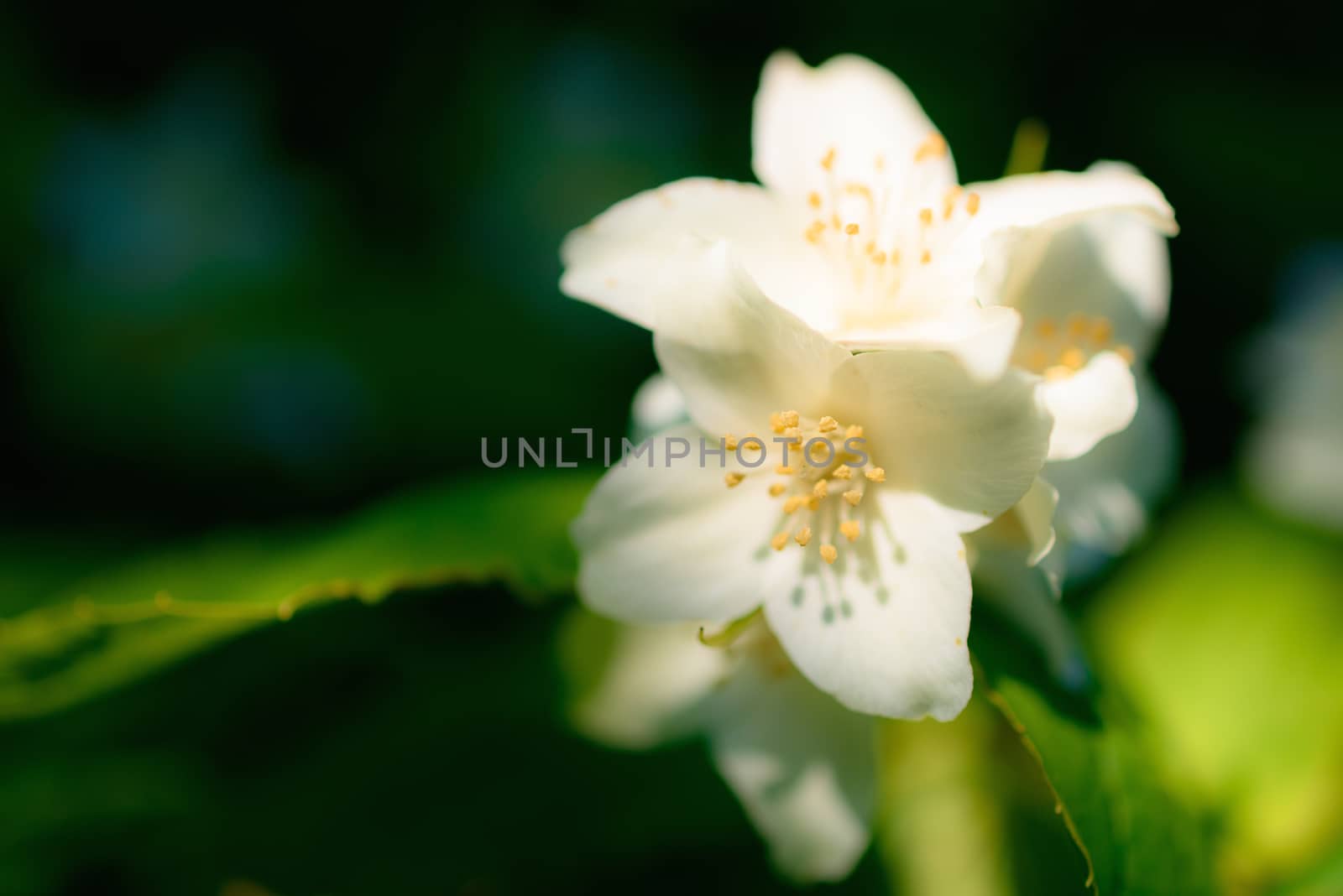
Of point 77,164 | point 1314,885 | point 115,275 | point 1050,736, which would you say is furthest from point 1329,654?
point 77,164

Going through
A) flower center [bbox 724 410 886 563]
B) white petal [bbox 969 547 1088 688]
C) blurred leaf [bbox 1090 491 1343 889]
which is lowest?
blurred leaf [bbox 1090 491 1343 889]

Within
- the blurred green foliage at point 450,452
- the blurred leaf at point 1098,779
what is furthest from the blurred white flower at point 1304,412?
the blurred leaf at point 1098,779

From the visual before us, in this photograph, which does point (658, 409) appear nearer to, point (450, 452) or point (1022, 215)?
point (1022, 215)

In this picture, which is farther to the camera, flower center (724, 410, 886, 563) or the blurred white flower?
the blurred white flower

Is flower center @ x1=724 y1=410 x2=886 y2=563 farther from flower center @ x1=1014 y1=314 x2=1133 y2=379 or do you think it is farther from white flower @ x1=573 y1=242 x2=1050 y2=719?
flower center @ x1=1014 y1=314 x2=1133 y2=379

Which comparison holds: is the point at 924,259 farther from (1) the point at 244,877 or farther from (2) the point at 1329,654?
(2) the point at 1329,654

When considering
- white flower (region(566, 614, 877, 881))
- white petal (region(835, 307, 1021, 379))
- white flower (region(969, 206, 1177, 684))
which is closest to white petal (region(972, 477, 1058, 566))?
white flower (region(969, 206, 1177, 684))

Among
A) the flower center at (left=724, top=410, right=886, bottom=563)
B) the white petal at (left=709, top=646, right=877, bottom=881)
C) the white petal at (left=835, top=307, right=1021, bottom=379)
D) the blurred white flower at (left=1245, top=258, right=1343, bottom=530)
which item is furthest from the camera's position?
the blurred white flower at (left=1245, top=258, right=1343, bottom=530)

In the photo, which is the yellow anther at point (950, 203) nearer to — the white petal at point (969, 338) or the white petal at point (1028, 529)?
the white petal at point (969, 338)
